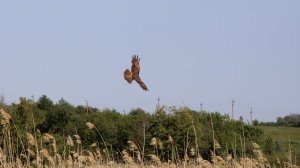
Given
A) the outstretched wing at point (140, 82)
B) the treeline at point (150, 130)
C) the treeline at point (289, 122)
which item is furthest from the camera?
the treeline at point (289, 122)

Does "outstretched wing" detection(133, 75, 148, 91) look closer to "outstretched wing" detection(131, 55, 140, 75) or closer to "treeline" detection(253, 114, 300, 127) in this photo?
"outstretched wing" detection(131, 55, 140, 75)

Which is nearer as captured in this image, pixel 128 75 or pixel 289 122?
pixel 128 75

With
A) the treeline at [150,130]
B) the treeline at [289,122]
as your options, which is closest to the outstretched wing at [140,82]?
the treeline at [150,130]

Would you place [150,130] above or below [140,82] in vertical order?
above

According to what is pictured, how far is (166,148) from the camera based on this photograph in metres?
35.8

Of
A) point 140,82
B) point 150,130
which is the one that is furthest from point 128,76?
point 150,130

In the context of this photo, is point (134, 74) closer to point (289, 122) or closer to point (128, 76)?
point (128, 76)

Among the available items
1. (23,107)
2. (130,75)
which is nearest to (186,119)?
(23,107)

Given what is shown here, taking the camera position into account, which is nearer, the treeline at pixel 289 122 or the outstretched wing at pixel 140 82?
the outstretched wing at pixel 140 82

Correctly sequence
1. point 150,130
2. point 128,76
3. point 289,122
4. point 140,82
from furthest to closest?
point 289,122 < point 150,130 < point 128,76 < point 140,82

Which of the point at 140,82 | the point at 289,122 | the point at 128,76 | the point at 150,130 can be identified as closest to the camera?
the point at 140,82

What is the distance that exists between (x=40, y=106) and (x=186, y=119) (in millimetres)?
17163

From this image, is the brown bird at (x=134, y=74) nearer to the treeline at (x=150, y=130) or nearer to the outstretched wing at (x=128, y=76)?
the outstretched wing at (x=128, y=76)

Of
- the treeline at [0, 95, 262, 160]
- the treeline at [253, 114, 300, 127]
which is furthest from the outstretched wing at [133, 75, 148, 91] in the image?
the treeline at [253, 114, 300, 127]
